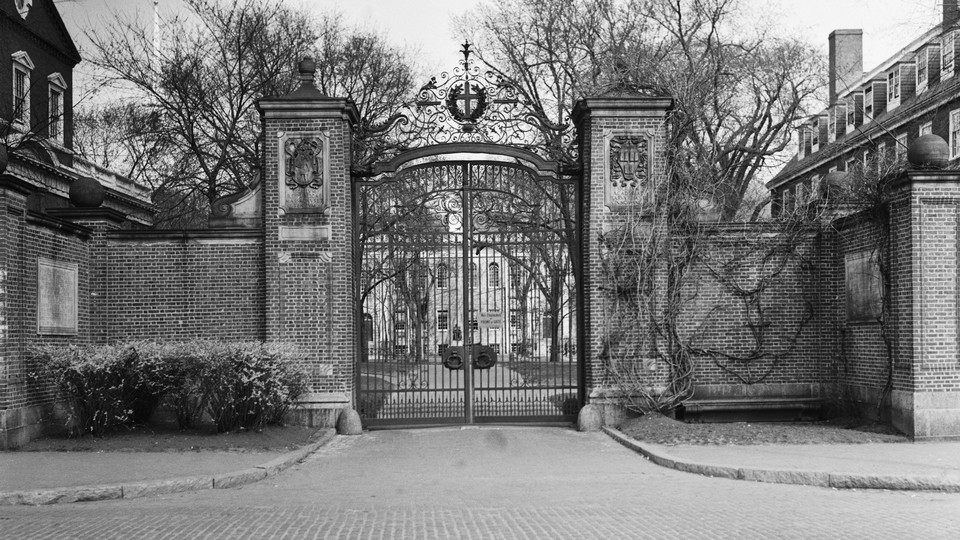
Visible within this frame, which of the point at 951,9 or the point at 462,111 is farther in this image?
the point at 951,9

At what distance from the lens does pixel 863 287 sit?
1500 centimetres

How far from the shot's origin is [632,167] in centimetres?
1572

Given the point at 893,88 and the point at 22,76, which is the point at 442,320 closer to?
the point at 22,76

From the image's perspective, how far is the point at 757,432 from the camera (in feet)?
45.7

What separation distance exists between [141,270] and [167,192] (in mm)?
18858

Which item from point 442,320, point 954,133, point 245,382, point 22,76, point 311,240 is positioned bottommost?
point 245,382

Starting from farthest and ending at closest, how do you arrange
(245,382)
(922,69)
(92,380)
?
(922,69), (245,382), (92,380)

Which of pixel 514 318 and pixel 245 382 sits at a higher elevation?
pixel 514 318

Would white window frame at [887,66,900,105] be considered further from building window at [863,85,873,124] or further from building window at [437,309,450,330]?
building window at [437,309,450,330]

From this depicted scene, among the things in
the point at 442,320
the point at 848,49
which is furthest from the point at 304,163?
the point at 848,49

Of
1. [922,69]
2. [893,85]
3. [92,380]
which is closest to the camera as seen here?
[92,380]

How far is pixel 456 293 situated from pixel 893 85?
2886 cm

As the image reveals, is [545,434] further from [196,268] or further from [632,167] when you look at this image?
[196,268]

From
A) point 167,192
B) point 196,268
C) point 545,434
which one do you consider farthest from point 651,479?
point 167,192
